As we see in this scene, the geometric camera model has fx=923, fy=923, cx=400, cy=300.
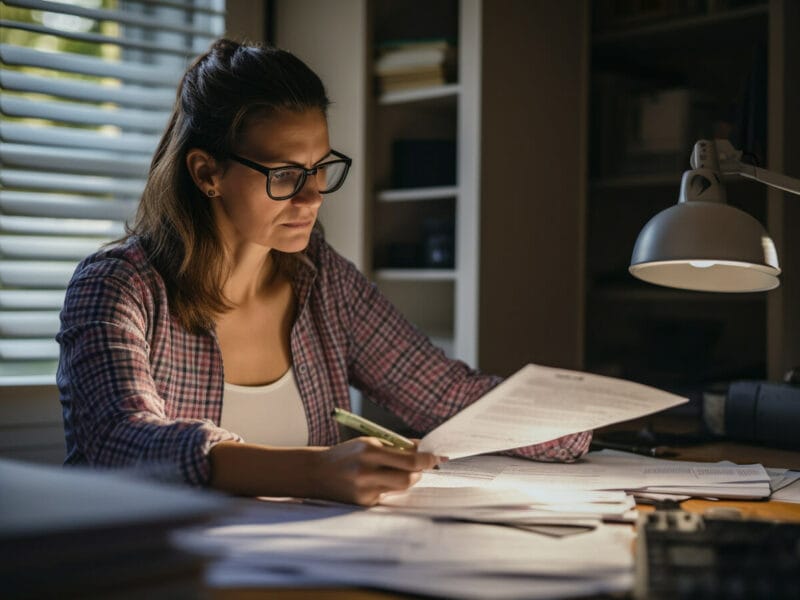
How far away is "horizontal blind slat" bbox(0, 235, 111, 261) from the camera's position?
1902mm

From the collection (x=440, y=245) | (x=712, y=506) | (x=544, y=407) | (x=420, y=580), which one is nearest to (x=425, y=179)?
(x=440, y=245)

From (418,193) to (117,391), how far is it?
1.29 meters

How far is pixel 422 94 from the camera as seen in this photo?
230 cm

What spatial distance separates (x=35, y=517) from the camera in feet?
1.92

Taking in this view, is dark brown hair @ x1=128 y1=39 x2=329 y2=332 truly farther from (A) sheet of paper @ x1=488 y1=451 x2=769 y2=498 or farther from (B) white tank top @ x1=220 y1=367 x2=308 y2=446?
(A) sheet of paper @ x1=488 y1=451 x2=769 y2=498

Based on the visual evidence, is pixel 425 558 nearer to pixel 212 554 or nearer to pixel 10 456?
pixel 212 554

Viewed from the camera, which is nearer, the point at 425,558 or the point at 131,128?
the point at 425,558

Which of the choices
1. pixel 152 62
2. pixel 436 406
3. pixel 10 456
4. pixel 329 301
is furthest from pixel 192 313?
pixel 152 62

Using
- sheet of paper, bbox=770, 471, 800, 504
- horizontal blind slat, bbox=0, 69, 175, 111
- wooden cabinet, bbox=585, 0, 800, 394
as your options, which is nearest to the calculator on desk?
sheet of paper, bbox=770, 471, 800, 504

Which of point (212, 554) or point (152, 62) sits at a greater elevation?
point (152, 62)

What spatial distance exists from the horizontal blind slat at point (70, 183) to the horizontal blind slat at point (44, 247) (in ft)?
0.34

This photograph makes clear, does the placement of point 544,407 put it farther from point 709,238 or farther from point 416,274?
point 416,274

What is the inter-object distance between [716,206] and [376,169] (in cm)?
127

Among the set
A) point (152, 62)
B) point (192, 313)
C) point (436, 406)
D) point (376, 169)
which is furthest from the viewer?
point (376, 169)
